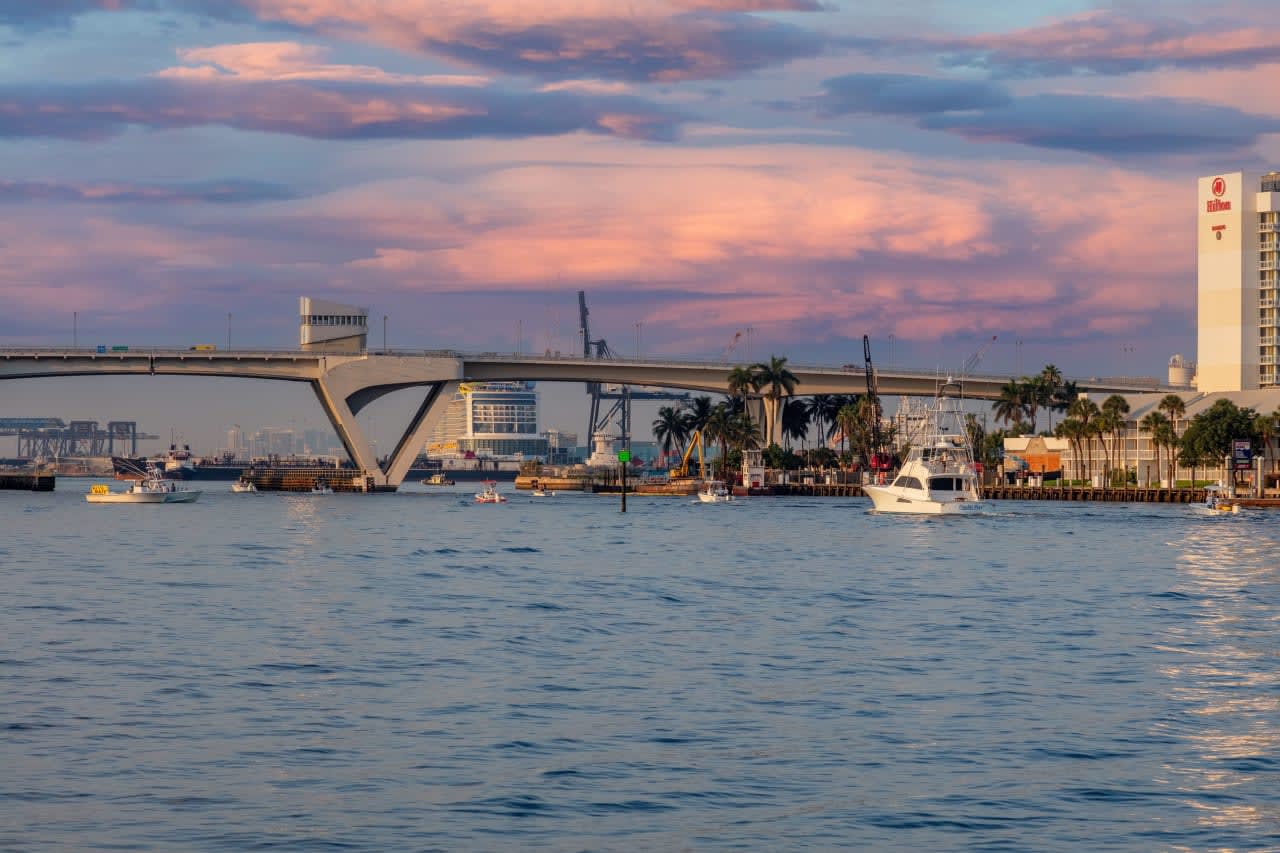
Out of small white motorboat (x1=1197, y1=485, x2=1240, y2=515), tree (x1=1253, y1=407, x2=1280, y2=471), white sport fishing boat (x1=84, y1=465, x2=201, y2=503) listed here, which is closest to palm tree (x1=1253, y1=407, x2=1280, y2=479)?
tree (x1=1253, y1=407, x2=1280, y2=471)

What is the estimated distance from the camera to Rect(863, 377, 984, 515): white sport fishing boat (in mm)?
121625

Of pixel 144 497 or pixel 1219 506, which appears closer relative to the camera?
pixel 1219 506

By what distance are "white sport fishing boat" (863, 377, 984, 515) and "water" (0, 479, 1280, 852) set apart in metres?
59.4

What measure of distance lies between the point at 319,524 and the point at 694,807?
9749cm

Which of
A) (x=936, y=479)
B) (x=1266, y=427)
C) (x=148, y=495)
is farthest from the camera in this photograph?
(x=1266, y=427)

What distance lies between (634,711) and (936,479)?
96.0m

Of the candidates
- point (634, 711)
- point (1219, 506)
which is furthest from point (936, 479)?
point (634, 711)

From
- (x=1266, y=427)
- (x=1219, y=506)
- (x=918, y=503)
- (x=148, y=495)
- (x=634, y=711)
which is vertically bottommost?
(x=148, y=495)

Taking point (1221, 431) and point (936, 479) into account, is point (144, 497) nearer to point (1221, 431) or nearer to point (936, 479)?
point (936, 479)

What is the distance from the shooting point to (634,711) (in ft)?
92.0

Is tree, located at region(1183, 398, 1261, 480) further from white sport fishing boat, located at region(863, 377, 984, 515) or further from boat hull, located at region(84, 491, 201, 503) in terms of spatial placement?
boat hull, located at region(84, 491, 201, 503)

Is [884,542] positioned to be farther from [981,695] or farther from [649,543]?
[981,695]

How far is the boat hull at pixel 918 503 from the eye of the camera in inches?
4771

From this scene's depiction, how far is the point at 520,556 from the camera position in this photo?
250 ft
